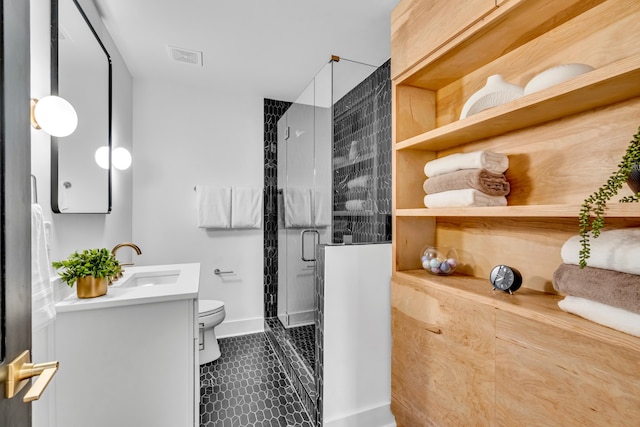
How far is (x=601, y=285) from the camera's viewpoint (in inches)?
32.1

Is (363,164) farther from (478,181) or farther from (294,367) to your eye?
(294,367)

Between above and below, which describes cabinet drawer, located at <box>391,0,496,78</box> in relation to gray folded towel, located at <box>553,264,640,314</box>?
above

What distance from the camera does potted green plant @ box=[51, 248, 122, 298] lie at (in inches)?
52.3

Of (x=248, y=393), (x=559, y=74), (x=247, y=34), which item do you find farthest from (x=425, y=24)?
(x=248, y=393)

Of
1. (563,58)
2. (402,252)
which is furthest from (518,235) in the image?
(563,58)

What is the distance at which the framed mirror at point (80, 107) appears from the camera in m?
1.38

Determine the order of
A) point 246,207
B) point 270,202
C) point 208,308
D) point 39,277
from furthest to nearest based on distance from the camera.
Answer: point 270,202, point 246,207, point 208,308, point 39,277

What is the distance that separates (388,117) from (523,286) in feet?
3.73

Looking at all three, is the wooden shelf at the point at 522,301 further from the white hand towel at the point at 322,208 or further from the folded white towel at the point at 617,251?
the white hand towel at the point at 322,208

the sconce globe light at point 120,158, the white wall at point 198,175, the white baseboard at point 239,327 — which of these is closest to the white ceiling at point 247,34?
the white wall at point 198,175

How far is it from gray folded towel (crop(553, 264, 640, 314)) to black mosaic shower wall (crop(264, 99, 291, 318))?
8.33ft

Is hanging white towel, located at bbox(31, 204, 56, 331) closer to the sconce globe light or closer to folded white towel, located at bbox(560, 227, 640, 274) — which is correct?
the sconce globe light

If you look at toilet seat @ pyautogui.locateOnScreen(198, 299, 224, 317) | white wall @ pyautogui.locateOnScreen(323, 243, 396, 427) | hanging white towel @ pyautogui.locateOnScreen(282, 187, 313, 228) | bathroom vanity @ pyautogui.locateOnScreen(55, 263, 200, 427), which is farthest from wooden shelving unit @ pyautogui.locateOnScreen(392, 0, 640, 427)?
toilet seat @ pyautogui.locateOnScreen(198, 299, 224, 317)

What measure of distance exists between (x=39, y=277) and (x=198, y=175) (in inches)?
80.1
